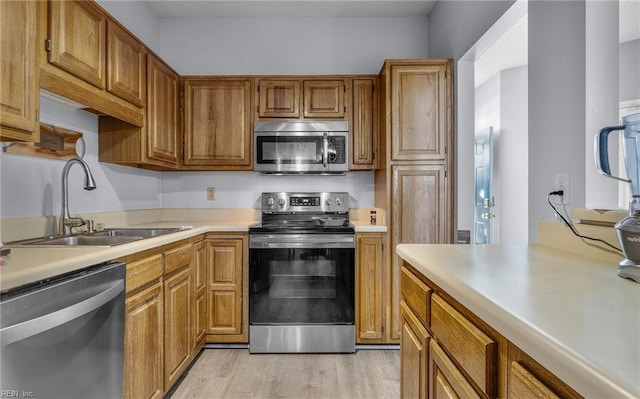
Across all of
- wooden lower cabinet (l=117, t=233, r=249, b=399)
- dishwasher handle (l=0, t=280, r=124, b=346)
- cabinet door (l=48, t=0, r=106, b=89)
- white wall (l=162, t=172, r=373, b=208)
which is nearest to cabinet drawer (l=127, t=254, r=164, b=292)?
wooden lower cabinet (l=117, t=233, r=249, b=399)

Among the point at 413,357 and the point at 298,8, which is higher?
the point at 298,8

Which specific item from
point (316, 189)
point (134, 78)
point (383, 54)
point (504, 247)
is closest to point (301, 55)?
point (383, 54)

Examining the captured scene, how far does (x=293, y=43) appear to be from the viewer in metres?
3.12

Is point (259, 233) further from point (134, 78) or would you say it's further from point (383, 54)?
point (383, 54)

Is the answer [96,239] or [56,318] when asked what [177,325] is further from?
[56,318]

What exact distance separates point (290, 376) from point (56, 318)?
1.47 m

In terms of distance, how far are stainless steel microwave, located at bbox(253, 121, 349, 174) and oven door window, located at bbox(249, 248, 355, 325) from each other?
70 cm

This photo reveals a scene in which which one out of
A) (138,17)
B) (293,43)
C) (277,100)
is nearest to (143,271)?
Result: (277,100)

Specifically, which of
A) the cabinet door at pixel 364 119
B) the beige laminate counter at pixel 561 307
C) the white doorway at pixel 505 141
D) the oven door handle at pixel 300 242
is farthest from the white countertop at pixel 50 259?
the white doorway at pixel 505 141

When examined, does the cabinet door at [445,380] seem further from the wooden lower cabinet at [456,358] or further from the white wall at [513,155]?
the white wall at [513,155]

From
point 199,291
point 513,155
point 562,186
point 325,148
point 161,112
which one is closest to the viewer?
point 562,186

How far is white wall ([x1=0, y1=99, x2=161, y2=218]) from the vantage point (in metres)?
1.61

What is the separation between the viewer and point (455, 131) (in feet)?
8.25

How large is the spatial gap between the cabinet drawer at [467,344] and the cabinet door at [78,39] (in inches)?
70.4
